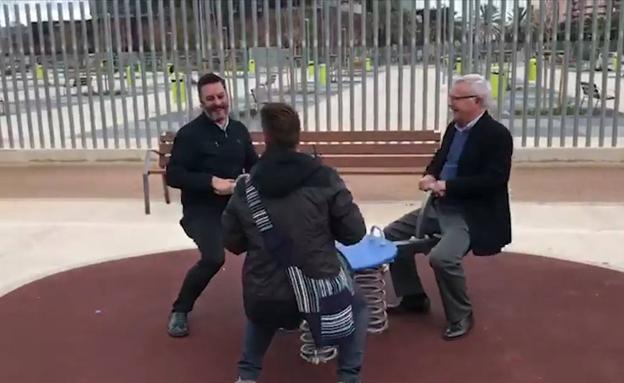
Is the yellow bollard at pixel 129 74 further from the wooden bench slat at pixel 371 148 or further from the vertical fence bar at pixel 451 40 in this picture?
the vertical fence bar at pixel 451 40

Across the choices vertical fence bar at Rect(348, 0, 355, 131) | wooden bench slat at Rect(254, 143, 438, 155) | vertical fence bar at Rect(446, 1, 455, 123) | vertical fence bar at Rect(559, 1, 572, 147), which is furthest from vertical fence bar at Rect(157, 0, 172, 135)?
vertical fence bar at Rect(559, 1, 572, 147)

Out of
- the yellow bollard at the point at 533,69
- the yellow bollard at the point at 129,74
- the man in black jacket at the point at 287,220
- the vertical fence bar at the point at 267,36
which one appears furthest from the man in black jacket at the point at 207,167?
the yellow bollard at the point at 533,69

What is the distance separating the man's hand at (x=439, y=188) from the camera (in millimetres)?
3865

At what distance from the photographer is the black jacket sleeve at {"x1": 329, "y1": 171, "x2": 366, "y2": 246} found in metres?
2.91

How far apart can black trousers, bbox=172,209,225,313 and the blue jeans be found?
754 mm

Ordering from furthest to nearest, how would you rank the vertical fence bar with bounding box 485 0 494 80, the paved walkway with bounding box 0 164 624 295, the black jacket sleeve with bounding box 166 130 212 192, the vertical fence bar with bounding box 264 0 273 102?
the vertical fence bar with bounding box 264 0 273 102 < the vertical fence bar with bounding box 485 0 494 80 < the paved walkway with bounding box 0 164 624 295 < the black jacket sleeve with bounding box 166 130 212 192

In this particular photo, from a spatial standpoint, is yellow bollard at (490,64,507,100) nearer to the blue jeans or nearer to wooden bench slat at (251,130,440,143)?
wooden bench slat at (251,130,440,143)

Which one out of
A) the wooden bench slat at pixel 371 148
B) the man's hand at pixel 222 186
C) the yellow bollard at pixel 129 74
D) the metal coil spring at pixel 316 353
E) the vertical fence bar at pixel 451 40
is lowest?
the metal coil spring at pixel 316 353

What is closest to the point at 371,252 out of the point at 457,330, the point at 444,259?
the point at 444,259

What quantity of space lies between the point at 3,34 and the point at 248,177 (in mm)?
7165

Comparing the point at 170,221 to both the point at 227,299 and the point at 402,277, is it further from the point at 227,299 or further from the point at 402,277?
the point at 402,277

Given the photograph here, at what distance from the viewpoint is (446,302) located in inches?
154

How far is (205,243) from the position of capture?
151 inches

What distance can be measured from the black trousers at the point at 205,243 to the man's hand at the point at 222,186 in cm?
25
